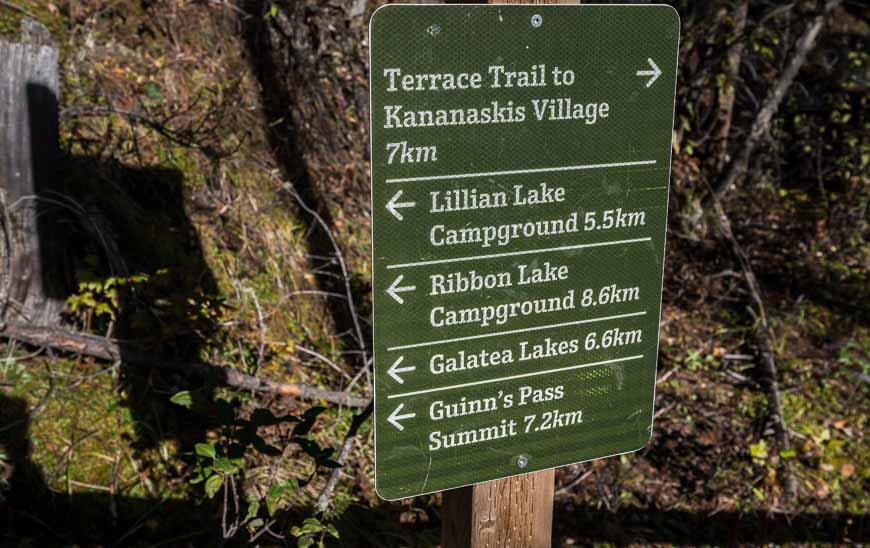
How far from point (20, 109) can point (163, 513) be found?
200 centimetres

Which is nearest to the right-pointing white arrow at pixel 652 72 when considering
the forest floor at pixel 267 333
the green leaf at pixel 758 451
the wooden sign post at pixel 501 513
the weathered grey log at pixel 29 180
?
the wooden sign post at pixel 501 513

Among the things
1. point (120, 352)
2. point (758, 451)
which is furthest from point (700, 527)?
point (120, 352)

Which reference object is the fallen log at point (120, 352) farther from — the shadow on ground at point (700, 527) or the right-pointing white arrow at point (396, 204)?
the right-pointing white arrow at point (396, 204)

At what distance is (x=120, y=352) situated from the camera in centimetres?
402

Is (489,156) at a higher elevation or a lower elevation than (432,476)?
higher

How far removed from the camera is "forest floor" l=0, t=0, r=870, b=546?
3.79 m

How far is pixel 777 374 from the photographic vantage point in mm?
5516

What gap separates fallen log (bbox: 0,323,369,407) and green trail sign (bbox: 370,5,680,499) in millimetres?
2153

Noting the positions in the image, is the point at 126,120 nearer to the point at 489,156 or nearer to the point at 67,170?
the point at 67,170

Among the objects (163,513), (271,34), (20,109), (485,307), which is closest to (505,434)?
(485,307)

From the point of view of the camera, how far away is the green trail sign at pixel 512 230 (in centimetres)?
183

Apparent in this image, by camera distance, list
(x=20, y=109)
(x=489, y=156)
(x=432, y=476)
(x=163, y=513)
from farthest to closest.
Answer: (x=20, y=109) < (x=163, y=513) < (x=432, y=476) < (x=489, y=156)

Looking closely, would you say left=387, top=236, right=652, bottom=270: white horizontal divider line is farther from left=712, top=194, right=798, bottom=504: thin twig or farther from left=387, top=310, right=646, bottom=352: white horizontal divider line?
left=712, top=194, right=798, bottom=504: thin twig

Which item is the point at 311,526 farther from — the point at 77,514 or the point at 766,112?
the point at 766,112
